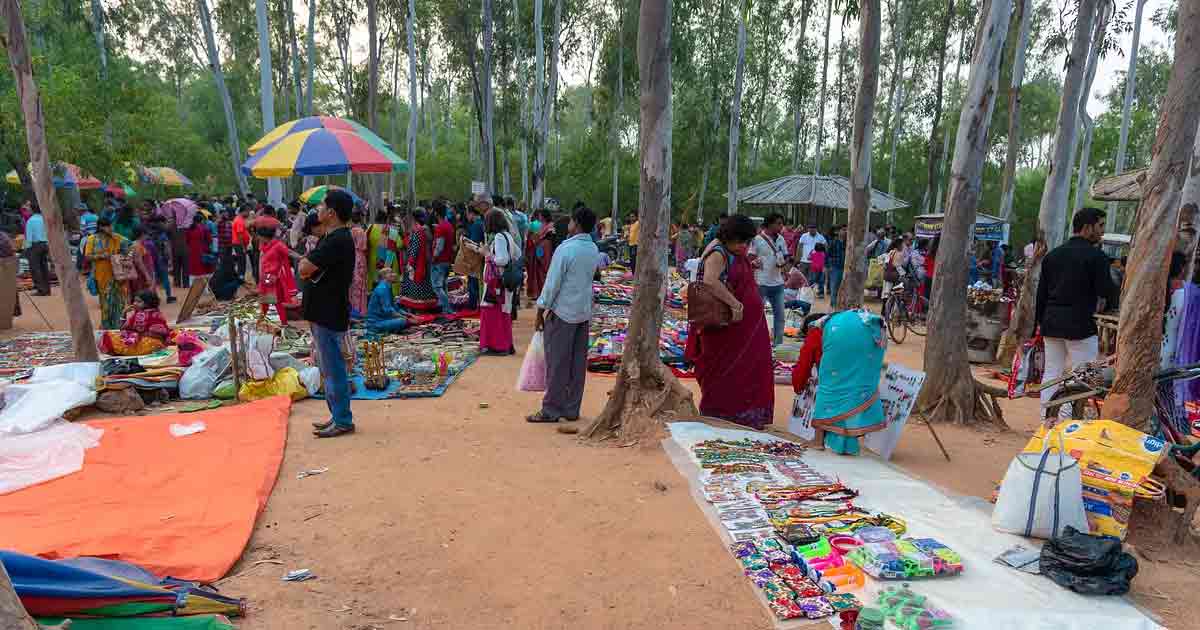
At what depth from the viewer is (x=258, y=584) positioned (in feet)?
10.4

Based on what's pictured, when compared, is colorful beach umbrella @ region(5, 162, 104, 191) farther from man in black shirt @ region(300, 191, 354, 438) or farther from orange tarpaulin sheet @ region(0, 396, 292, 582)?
man in black shirt @ region(300, 191, 354, 438)

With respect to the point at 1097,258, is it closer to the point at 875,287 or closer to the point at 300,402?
the point at 300,402

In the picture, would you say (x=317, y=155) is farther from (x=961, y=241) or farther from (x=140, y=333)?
(x=961, y=241)

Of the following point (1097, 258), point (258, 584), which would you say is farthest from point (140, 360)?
point (1097, 258)

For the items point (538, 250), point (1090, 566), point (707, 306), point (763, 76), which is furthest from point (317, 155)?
point (763, 76)

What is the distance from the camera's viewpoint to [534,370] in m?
6.04

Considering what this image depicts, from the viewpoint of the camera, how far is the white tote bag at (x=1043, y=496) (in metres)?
3.47

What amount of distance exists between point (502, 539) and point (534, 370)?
245cm

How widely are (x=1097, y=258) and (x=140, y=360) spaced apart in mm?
8381

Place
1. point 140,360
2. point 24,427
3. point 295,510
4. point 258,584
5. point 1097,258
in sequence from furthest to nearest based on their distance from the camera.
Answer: point 140,360, point 1097,258, point 24,427, point 295,510, point 258,584

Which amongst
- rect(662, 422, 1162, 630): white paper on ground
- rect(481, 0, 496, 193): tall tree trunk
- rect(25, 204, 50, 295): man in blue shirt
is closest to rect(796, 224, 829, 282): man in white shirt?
rect(481, 0, 496, 193): tall tree trunk

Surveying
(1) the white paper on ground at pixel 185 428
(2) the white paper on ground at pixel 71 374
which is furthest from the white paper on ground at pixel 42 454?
(2) the white paper on ground at pixel 71 374

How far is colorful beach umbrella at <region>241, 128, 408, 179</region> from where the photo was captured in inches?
335

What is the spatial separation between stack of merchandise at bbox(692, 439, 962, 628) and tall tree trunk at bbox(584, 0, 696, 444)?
0.68m
